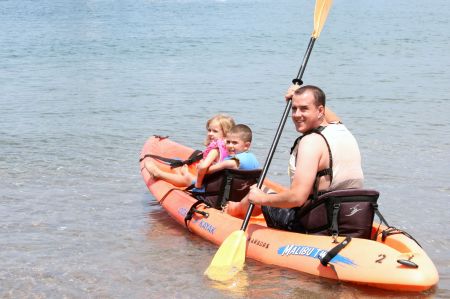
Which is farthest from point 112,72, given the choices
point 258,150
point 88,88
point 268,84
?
point 258,150

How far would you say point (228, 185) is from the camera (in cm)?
632

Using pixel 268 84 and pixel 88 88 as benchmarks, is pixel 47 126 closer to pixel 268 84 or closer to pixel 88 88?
pixel 88 88

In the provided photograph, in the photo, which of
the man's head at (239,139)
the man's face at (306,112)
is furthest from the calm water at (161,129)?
the man's face at (306,112)

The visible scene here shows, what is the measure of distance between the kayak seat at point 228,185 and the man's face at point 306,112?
1.31m

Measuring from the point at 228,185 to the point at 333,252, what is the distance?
5.65 ft

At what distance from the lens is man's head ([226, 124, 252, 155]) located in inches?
249

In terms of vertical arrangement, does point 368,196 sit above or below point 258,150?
above

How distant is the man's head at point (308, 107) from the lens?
4.90 meters

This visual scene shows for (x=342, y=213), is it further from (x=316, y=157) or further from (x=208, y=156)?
(x=208, y=156)

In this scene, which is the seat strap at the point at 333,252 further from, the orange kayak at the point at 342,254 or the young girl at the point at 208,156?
the young girl at the point at 208,156

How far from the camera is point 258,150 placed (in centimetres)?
970

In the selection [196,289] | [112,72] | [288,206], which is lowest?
[112,72]

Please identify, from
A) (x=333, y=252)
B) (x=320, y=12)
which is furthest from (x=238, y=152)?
(x=333, y=252)

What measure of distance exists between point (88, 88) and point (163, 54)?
252 inches
